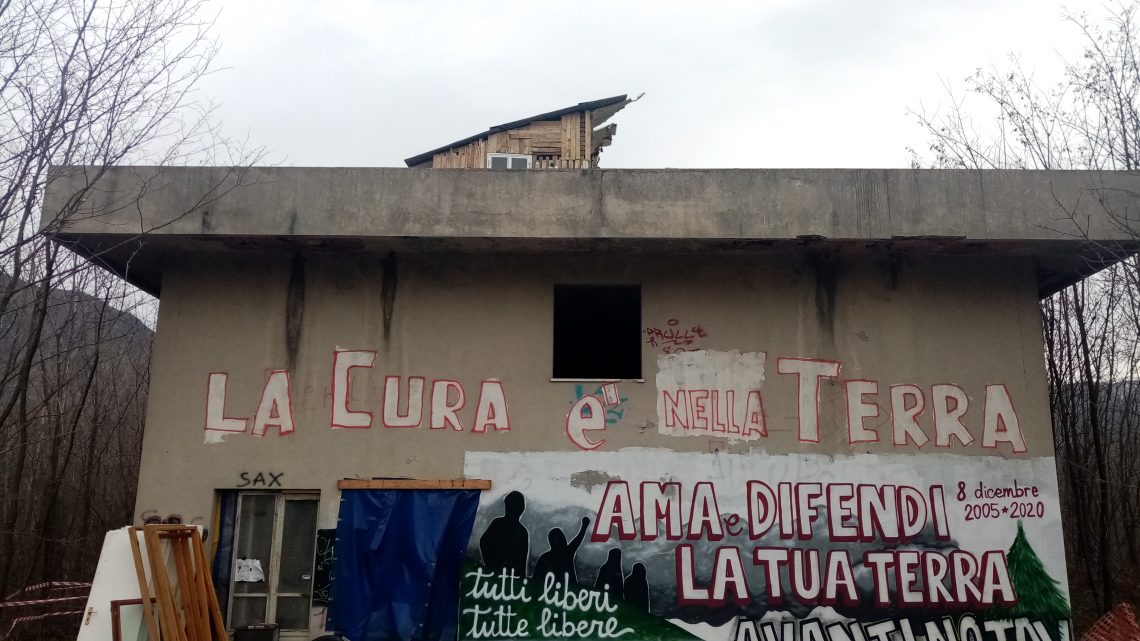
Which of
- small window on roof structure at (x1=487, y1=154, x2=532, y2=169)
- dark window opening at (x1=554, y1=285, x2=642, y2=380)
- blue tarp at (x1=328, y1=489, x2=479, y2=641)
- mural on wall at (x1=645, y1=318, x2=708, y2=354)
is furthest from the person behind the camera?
small window on roof structure at (x1=487, y1=154, x2=532, y2=169)

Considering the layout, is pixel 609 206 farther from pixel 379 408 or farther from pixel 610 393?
pixel 379 408

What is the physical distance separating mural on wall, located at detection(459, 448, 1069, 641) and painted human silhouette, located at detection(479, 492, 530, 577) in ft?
0.04

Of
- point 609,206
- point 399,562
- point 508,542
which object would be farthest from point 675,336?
point 399,562

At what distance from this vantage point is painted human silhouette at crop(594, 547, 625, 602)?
25.5 ft

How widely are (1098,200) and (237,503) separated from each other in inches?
346

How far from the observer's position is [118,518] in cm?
1619

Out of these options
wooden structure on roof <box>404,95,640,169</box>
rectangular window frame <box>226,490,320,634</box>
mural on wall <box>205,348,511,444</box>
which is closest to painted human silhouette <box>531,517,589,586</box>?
mural on wall <box>205,348,511,444</box>

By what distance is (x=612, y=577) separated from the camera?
7789 mm

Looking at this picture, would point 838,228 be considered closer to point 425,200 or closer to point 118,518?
point 425,200

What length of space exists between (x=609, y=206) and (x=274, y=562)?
15.3 ft

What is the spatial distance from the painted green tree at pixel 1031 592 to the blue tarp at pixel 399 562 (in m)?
5.09

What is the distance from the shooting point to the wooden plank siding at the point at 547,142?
18.4 meters

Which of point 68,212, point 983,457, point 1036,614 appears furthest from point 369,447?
point 1036,614

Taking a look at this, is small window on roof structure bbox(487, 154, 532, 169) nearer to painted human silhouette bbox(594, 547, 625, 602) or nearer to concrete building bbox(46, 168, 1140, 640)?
concrete building bbox(46, 168, 1140, 640)
